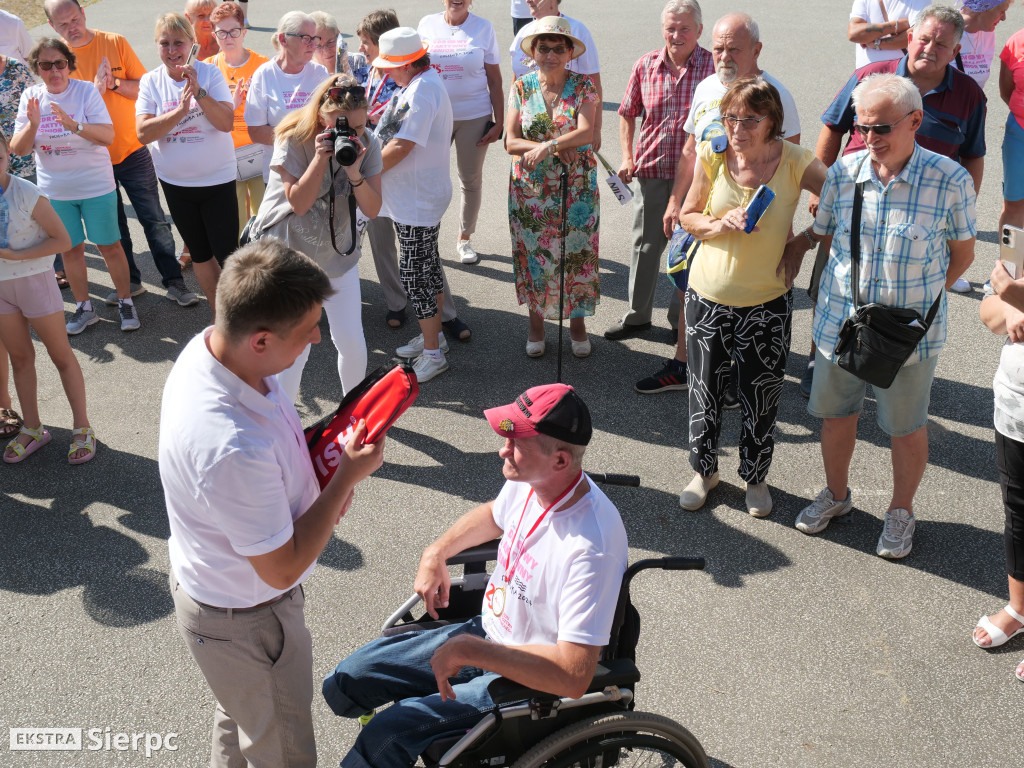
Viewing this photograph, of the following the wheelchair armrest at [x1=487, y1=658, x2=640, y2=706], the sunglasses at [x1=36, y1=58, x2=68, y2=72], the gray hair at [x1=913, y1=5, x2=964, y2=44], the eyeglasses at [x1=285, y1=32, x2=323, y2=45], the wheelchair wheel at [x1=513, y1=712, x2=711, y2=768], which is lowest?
the wheelchair wheel at [x1=513, y1=712, x2=711, y2=768]

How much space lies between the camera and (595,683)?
7.93 feet

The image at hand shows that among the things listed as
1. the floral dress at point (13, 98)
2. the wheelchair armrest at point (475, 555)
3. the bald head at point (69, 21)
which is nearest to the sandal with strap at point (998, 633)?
the wheelchair armrest at point (475, 555)

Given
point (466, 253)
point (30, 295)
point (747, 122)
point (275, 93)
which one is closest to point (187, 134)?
point (275, 93)

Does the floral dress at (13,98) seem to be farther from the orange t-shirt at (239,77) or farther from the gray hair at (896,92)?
the gray hair at (896,92)

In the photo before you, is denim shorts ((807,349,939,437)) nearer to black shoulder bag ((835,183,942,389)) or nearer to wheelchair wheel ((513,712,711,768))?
black shoulder bag ((835,183,942,389))

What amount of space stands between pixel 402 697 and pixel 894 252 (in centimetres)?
248

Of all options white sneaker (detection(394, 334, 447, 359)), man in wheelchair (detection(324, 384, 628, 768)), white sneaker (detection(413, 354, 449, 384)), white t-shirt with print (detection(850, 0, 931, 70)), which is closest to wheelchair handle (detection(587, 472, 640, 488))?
man in wheelchair (detection(324, 384, 628, 768))

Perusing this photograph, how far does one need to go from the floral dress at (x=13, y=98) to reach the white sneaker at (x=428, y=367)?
2.86 meters

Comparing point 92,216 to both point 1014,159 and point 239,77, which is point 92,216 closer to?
point 239,77

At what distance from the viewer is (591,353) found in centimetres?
568

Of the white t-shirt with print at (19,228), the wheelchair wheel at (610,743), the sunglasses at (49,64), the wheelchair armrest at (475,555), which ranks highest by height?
the sunglasses at (49,64)

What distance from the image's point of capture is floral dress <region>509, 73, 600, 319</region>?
5086mm

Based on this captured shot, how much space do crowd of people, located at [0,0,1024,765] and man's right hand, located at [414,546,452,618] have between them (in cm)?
1

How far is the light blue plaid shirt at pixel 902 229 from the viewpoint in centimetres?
344
